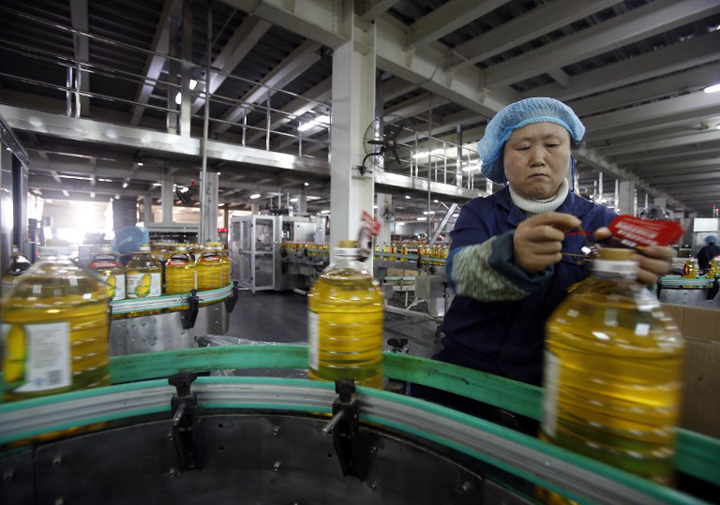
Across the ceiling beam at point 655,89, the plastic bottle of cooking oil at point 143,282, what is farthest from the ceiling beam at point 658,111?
the plastic bottle of cooking oil at point 143,282

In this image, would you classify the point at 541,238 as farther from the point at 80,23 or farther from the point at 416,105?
the point at 416,105

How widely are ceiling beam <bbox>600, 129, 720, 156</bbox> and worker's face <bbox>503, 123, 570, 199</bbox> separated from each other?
35.9ft

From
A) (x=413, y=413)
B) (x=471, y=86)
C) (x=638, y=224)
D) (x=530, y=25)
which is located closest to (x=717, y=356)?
(x=638, y=224)

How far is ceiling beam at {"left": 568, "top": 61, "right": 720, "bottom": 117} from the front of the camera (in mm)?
5543

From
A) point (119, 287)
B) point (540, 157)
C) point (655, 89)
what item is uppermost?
point (655, 89)

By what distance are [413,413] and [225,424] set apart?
45cm

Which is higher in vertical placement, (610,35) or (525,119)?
(610,35)

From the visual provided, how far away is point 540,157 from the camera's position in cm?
99

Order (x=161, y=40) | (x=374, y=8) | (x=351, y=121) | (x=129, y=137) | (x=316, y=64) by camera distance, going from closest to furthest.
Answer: (x=129, y=137), (x=374, y=8), (x=351, y=121), (x=161, y=40), (x=316, y=64)

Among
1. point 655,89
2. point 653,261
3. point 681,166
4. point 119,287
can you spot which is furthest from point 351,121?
point 681,166

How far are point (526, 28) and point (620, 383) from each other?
5.50 metres

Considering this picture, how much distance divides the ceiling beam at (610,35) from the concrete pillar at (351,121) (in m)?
2.78

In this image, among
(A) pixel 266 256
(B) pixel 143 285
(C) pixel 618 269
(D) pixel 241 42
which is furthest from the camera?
(A) pixel 266 256

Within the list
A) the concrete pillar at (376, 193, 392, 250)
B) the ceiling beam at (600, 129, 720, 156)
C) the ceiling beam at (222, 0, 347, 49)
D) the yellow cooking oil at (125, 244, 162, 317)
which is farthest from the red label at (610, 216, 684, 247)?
the ceiling beam at (600, 129, 720, 156)
